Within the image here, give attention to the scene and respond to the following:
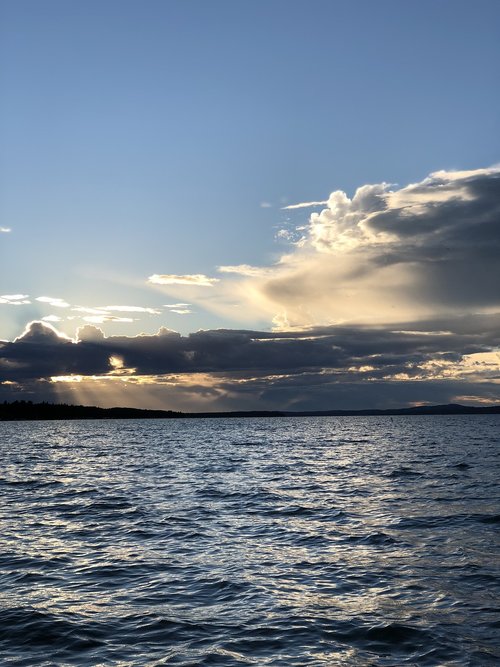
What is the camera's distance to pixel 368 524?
2464cm

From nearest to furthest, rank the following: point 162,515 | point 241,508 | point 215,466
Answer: point 162,515 < point 241,508 < point 215,466

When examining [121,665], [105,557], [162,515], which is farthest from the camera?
[162,515]

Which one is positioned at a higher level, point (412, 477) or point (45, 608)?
point (45, 608)

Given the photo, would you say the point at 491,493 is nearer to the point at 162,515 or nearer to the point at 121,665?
the point at 162,515

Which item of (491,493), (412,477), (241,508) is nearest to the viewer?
(241,508)

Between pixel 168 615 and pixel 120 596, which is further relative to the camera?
pixel 120 596

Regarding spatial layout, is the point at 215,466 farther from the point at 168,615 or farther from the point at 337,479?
the point at 168,615

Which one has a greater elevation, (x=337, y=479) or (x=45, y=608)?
(x=45, y=608)

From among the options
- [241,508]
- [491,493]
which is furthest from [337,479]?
[241,508]

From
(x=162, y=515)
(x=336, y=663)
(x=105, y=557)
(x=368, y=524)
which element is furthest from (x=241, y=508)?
(x=336, y=663)

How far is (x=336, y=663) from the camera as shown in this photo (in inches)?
434

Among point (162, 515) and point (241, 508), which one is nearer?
point (162, 515)

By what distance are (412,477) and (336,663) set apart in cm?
3434

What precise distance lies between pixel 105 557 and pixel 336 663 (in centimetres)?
1057
